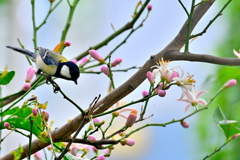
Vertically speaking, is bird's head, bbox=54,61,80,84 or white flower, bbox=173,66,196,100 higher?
bird's head, bbox=54,61,80,84

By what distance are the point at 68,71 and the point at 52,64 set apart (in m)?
0.10

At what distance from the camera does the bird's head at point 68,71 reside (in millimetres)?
643

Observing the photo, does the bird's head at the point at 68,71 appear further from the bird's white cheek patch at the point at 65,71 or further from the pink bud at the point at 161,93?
the pink bud at the point at 161,93

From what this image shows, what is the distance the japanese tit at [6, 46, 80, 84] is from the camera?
0.67m

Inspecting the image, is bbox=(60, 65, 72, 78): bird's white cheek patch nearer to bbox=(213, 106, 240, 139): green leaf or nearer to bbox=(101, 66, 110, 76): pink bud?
bbox=(101, 66, 110, 76): pink bud

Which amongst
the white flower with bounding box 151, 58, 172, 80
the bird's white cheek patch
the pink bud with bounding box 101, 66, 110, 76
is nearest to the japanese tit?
the bird's white cheek patch

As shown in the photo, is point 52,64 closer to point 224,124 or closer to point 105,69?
point 105,69

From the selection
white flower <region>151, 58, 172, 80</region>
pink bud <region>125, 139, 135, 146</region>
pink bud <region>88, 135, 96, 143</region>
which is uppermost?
white flower <region>151, 58, 172, 80</region>

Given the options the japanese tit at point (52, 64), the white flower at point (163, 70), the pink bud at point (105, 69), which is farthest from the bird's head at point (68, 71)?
the white flower at point (163, 70)

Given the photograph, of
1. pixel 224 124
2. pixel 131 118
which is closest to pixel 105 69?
pixel 131 118

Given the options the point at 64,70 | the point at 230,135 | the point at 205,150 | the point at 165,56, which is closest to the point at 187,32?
the point at 165,56

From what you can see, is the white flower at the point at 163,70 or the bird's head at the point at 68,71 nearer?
the white flower at the point at 163,70

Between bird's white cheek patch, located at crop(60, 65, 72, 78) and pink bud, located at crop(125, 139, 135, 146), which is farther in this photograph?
bird's white cheek patch, located at crop(60, 65, 72, 78)

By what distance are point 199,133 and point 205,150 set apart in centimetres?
13
